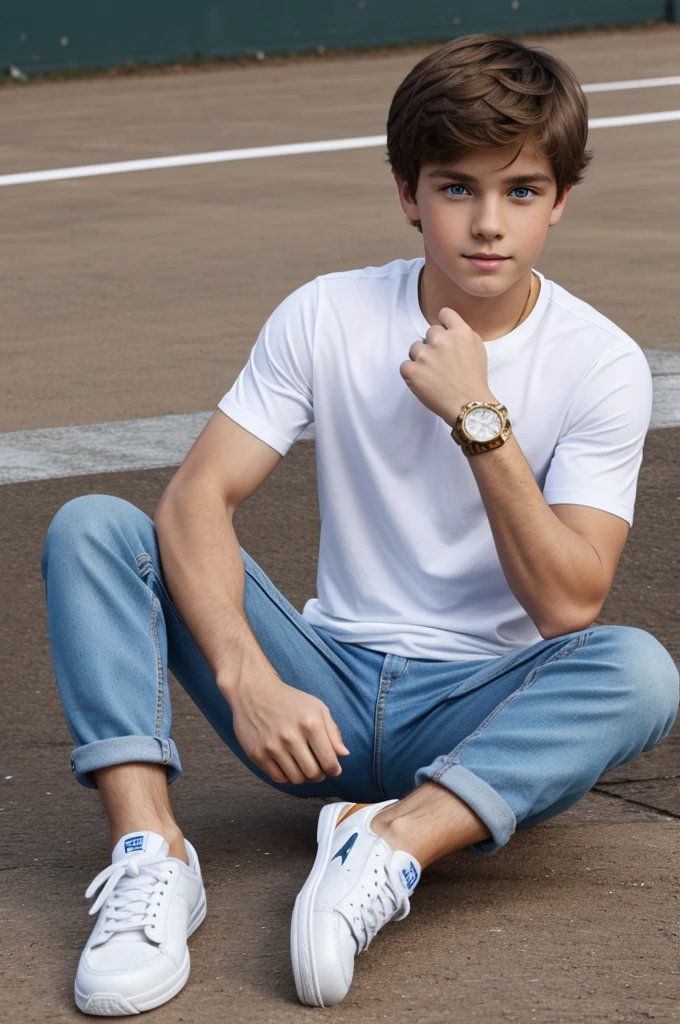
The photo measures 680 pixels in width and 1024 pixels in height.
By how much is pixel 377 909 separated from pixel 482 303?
997mm

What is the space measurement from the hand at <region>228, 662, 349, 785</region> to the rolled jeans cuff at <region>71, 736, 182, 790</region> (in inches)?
4.5

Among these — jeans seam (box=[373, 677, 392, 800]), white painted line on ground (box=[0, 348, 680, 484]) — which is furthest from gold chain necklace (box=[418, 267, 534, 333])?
white painted line on ground (box=[0, 348, 680, 484])

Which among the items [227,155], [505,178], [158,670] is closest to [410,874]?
[158,670]

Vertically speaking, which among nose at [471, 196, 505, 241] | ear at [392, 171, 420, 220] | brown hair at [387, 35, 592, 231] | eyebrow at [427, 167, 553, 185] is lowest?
ear at [392, 171, 420, 220]

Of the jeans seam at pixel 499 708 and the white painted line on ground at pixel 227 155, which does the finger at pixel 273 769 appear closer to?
the jeans seam at pixel 499 708

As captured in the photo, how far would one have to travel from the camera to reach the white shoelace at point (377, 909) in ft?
7.38

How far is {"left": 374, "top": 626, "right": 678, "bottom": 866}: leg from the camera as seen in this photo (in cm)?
237

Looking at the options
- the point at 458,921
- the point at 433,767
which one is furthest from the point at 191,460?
the point at 458,921

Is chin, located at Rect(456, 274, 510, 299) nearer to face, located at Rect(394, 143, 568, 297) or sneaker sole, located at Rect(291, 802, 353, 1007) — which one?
face, located at Rect(394, 143, 568, 297)

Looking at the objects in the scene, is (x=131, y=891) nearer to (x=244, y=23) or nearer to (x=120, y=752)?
(x=120, y=752)

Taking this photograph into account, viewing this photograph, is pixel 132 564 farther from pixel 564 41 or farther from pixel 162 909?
pixel 564 41

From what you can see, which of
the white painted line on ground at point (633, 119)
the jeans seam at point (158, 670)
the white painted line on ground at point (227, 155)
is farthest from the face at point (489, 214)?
the white painted line on ground at point (633, 119)

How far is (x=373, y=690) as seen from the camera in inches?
104

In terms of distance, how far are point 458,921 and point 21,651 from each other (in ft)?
5.61
